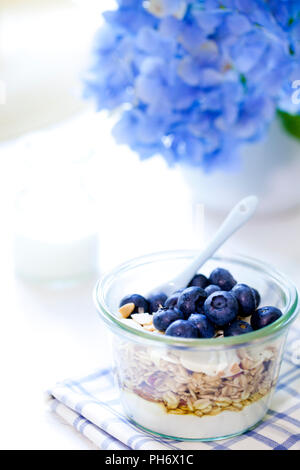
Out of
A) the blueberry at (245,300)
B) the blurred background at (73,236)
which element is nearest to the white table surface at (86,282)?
the blurred background at (73,236)

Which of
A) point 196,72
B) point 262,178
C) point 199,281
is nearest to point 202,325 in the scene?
point 199,281

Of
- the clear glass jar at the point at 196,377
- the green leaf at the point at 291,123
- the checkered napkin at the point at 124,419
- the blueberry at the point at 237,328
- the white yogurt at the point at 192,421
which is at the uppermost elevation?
the green leaf at the point at 291,123

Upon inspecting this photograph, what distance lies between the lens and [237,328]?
2.54 feet

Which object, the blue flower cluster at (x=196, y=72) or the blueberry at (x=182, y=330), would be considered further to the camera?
the blue flower cluster at (x=196, y=72)

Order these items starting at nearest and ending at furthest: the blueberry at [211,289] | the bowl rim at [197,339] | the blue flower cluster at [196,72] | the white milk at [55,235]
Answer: the bowl rim at [197,339]
the blueberry at [211,289]
the blue flower cluster at [196,72]
the white milk at [55,235]

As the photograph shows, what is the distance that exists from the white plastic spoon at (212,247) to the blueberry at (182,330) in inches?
5.1

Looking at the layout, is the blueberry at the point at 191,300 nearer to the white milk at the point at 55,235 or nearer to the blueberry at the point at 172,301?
the blueberry at the point at 172,301

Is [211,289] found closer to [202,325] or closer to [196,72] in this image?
[202,325]

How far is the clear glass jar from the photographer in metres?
0.73

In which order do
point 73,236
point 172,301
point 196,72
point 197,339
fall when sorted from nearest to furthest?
point 197,339 → point 172,301 → point 196,72 → point 73,236

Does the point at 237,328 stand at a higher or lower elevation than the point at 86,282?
higher

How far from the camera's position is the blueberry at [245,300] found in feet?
2.69

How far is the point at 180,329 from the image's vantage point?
0.75m

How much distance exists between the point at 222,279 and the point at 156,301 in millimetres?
88
